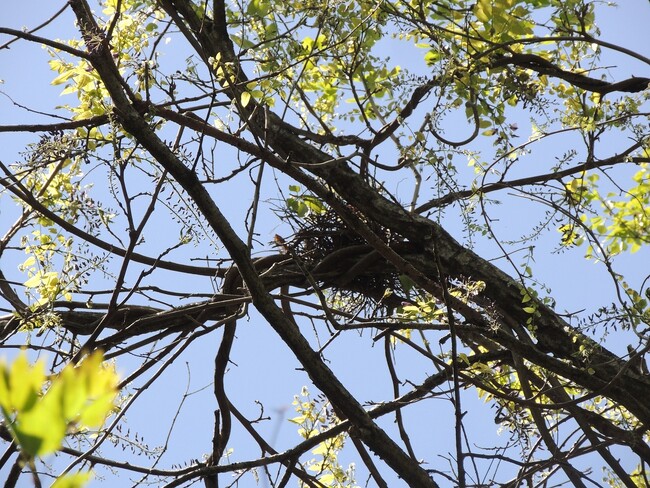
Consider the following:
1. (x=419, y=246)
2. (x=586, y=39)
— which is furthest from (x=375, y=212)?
(x=586, y=39)

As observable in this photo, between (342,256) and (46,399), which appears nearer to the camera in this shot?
(46,399)

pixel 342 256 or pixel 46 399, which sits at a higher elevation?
pixel 342 256

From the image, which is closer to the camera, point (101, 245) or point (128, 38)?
point (101, 245)

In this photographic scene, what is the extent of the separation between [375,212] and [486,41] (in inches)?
16.8

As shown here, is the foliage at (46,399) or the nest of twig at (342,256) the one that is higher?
the nest of twig at (342,256)

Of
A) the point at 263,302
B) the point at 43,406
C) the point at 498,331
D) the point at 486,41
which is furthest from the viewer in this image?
the point at 486,41

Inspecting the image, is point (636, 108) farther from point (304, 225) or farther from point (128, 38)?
point (128, 38)

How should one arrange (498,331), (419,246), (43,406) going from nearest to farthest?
1. (43,406)
2. (498,331)
3. (419,246)

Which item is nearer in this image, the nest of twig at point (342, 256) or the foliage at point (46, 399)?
the foliage at point (46, 399)

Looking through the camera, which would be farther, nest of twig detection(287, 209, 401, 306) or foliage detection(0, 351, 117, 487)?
nest of twig detection(287, 209, 401, 306)

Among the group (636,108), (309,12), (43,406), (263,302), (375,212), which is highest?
(309,12)

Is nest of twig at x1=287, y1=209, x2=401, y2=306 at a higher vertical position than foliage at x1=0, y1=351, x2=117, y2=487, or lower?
higher

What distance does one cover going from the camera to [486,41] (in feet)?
4.89

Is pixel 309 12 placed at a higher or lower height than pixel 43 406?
higher
